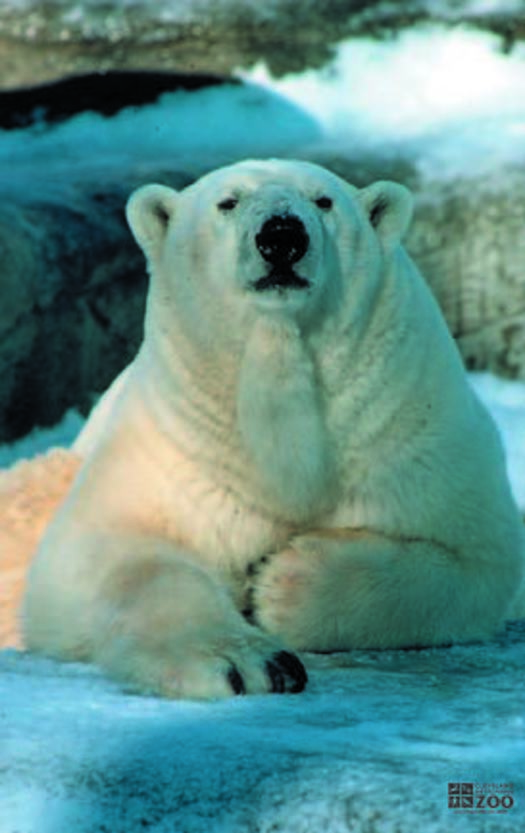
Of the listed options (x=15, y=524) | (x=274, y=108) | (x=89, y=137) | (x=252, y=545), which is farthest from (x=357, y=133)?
(x=252, y=545)

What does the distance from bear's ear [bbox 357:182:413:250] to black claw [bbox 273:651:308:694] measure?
1.15 metres

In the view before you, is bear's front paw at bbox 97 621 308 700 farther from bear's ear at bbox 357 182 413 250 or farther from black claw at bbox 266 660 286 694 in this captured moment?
bear's ear at bbox 357 182 413 250

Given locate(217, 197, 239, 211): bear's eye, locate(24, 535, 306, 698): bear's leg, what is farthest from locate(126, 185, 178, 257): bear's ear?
locate(24, 535, 306, 698): bear's leg

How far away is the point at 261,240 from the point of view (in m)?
3.40

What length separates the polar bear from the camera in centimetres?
348

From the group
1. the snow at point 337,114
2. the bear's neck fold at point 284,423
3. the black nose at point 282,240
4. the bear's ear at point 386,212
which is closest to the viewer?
the black nose at point 282,240

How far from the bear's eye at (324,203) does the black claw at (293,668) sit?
1070 mm

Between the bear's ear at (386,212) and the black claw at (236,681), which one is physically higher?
the bear's ear at (386,212)

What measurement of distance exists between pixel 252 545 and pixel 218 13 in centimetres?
535

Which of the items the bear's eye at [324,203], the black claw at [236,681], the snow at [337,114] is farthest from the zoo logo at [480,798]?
the snow at [337,114]

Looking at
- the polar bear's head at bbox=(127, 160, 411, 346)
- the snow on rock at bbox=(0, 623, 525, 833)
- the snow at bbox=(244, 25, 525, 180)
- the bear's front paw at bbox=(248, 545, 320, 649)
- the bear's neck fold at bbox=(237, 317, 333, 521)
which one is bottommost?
the bear's front paw at bbox=(248, 545, 320, 649)

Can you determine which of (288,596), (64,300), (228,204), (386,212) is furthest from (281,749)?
(64,300)

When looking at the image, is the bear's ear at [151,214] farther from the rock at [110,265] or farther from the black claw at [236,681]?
the rock at [110,265]

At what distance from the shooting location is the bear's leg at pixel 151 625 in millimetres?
2949
